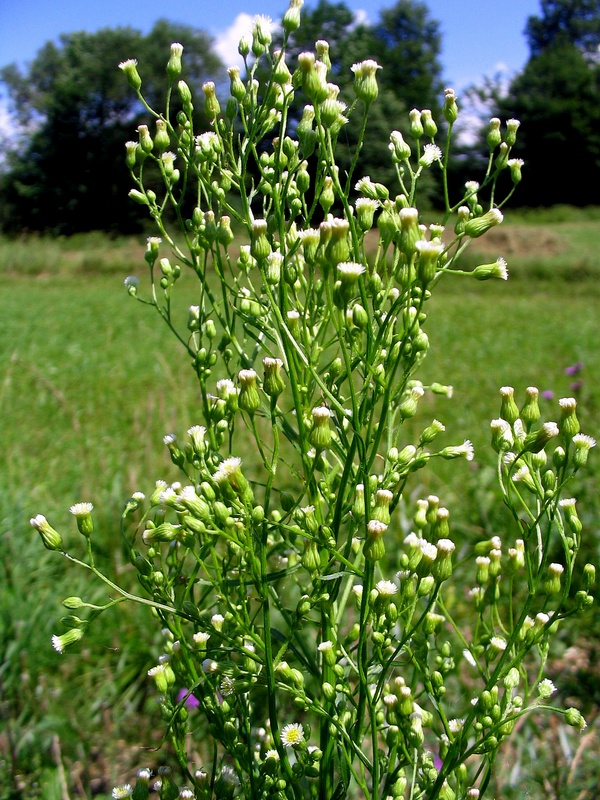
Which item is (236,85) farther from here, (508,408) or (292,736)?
(292,736)

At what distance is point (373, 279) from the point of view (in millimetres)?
912

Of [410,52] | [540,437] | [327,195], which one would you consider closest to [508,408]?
[540,437]

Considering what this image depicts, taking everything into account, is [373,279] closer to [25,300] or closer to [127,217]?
[25,300]

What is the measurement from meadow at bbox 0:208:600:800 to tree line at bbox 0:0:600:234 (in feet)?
67.2

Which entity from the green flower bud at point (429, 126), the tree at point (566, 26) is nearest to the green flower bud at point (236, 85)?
the green flower bud at point (429, 126)

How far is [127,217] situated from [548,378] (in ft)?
83.0

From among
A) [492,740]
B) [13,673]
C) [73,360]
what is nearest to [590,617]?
[492,740]

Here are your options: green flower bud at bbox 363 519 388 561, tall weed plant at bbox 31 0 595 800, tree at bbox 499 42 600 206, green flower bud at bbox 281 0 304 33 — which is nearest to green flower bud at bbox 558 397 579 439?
tall weed plant at bbox 31 0 595 800

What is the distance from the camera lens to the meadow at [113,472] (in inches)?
70.9

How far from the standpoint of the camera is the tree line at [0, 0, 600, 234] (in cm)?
3002

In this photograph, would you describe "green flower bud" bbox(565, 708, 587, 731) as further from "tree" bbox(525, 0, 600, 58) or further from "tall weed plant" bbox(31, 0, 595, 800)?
"tree" bbox(525, 0, 600, 58)

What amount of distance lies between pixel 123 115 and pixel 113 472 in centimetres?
3248

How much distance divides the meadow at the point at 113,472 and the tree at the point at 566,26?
4199cm

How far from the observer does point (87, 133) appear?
31453 mm
